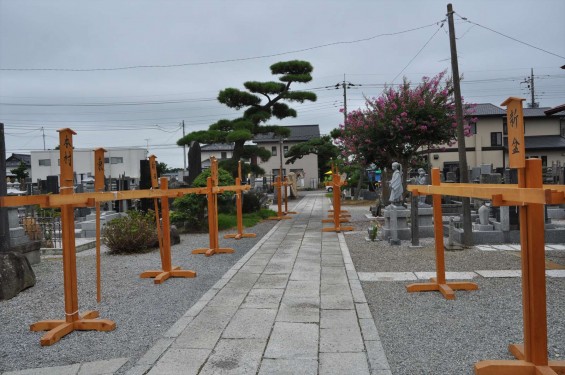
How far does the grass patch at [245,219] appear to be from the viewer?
14203mm

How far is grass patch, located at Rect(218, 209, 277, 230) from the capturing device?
46.6ft

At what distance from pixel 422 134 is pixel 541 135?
25.9 meters

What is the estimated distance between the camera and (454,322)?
14.4 ft

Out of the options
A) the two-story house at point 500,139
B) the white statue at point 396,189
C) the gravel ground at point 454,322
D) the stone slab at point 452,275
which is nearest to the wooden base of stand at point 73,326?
the gravel ground at point 454,322

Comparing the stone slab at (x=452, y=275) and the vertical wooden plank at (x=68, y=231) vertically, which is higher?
the vertical wooden plank at (x=68, y=231)

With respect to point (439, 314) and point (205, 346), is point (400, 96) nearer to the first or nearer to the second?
point (439, 314)

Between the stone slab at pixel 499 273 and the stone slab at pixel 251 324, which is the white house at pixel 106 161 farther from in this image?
the stone slab at pixel 251 324

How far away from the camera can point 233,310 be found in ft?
16.0

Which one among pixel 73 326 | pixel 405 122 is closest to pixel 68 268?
→ pixel 73 326

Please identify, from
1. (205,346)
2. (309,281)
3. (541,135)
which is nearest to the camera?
(205,346)

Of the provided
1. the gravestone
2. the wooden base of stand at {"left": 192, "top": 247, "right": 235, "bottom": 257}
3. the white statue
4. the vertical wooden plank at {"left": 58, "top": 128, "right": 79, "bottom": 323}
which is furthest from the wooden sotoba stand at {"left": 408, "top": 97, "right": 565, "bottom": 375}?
the gravestone

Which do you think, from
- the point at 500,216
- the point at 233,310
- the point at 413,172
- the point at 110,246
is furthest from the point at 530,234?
the point at 413,172

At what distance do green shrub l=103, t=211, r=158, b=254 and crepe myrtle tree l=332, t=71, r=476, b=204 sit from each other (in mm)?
7045

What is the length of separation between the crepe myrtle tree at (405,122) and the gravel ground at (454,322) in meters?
6.30
